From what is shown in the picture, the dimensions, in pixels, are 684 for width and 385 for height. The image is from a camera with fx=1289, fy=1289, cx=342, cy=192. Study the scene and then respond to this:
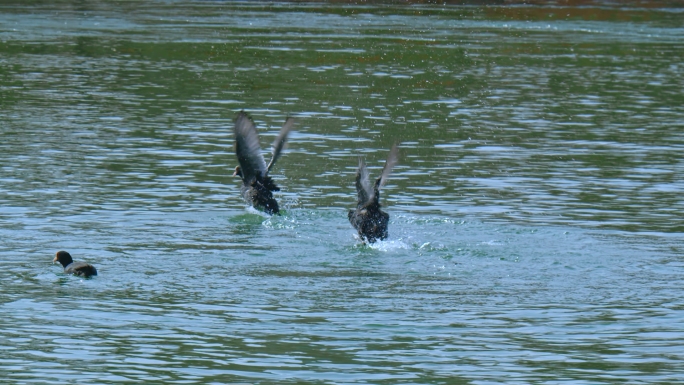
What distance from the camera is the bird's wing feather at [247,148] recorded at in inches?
809

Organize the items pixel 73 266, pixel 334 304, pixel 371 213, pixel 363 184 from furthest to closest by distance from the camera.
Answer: pixel 363 184
pixel 371 213
pixel 73 266
pixel 334 304

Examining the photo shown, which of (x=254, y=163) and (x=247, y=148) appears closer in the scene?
(x=247, y=148)

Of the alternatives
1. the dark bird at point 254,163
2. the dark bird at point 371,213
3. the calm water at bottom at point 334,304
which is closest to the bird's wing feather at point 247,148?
the dark bird at point 254,163

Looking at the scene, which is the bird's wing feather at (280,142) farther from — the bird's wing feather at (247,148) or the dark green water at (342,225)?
the dark green water at (342,225)

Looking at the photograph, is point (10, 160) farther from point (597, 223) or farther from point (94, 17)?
point (94, 17)

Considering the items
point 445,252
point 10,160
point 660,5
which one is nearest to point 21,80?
point 10,160

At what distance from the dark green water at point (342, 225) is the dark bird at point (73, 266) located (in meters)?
0.16

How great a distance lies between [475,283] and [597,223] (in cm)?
460

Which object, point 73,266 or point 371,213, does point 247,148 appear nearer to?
point 371,213

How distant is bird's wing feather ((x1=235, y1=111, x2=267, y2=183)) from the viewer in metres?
20.5

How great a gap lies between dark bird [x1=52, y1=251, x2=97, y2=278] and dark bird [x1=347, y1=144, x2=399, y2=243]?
12.8 ft

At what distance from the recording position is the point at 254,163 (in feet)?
68.6

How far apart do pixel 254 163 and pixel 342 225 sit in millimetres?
2390

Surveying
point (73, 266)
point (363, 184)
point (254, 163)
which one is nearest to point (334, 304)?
point (73, 266)
